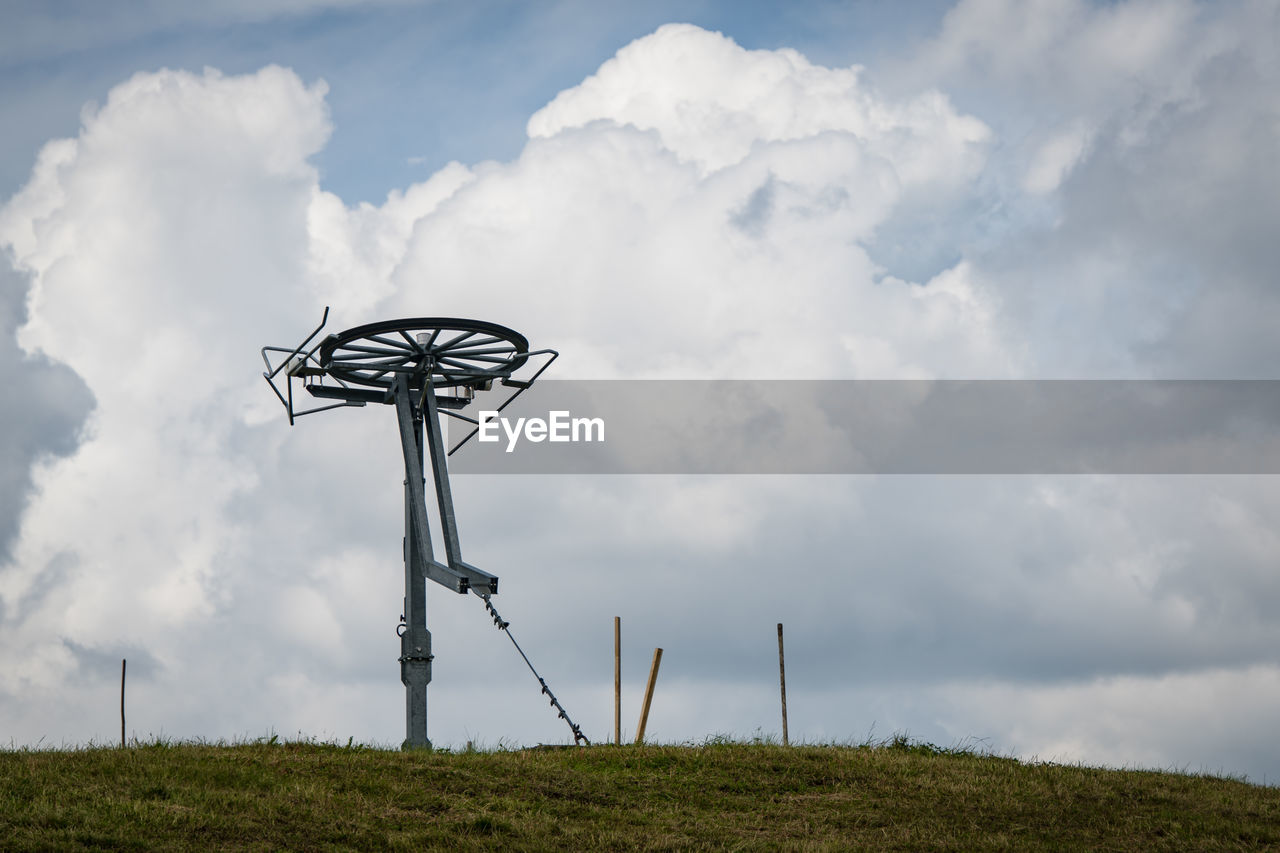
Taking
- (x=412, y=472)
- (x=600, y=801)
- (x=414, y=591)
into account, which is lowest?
(x=600, y=801)

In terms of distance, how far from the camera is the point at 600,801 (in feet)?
53.3

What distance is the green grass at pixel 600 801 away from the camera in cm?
1385

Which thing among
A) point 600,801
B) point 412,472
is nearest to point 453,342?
point 412,472

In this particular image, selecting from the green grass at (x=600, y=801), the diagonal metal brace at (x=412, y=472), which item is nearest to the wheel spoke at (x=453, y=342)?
the diagonal metal brace at (x=412, y=472)

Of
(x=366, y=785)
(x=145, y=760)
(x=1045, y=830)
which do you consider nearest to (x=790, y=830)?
(x=1045, y=830)

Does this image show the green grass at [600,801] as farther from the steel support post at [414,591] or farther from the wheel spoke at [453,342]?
the wheel spoke at [453,342]

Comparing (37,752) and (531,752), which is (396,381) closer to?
(531,752)

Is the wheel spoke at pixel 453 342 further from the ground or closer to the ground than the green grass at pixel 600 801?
further from the ground

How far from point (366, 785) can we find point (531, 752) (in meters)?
3.63

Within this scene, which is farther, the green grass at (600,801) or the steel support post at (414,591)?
the steel support post at (414,591)

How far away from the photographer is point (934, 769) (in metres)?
18.4

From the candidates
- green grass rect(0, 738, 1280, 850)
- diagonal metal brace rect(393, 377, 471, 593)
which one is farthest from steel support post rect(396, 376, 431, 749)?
green grass rect(0, 738, 1280, 850)

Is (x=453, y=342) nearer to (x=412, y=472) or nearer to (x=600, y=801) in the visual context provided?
(x=412, y=472)

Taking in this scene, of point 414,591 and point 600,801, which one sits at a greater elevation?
point 414,591
